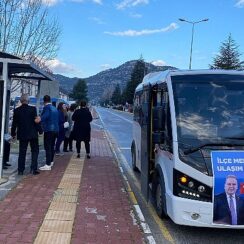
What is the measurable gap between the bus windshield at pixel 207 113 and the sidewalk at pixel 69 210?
5.05ft

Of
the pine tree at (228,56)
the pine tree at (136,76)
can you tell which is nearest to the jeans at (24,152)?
the pine tree at (228,56)

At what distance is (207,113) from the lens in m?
7.00

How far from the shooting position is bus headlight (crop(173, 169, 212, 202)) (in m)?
6.17

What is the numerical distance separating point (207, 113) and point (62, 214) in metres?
2.75

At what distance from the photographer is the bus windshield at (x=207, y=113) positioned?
660cm

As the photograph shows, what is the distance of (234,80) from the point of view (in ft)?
24.0

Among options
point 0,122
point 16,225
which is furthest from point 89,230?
point 0,122

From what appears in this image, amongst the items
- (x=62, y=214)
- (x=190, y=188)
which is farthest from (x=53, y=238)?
(x=190, y=188)

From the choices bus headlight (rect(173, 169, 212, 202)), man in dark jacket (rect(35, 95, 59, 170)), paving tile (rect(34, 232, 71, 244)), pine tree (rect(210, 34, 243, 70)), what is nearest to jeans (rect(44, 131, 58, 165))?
man in dark jacket (rect(35, 95, 59, 170))

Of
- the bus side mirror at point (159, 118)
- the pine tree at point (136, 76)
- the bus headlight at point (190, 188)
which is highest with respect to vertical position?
the pine tree at point (136, 76)

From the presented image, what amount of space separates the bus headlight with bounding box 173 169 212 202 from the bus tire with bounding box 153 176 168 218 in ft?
1.88

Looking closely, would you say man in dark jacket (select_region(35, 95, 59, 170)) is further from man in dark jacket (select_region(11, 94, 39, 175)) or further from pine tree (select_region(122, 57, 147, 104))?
pine tree (select_region(122, 57, 147, 104))

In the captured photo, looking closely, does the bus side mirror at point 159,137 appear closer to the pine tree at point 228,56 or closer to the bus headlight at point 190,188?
the bus headlight at point 190,188

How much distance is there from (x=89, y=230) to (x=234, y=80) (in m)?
3.18
